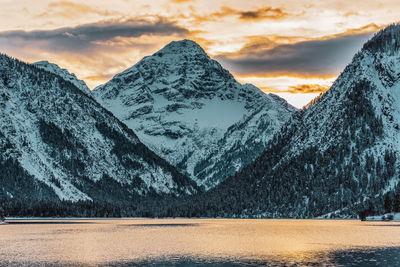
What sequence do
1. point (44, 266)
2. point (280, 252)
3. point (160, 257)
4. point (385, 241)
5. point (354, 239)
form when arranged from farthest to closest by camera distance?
point (354, 239) → point (385, 241) → point (280, 252) → point (160, 257) → point (44, 266)

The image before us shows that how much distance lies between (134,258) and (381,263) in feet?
137

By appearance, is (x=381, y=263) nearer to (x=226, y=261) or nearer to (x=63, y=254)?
(x=226, y=261)

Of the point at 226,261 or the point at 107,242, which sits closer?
the point at 226,261

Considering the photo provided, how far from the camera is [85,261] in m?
105

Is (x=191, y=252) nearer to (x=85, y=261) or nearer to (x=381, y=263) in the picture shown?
(x=85, y=261)

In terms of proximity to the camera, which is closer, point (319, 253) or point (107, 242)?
point (319, 253)

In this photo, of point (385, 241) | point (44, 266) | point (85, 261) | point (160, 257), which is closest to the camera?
point (44, 266)

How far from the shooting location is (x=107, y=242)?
488 ft

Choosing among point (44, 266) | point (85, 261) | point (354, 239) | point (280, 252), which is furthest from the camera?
point (354, 239)

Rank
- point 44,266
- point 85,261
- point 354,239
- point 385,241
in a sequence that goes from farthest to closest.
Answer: point 354,239 → point 385,241 → point 85,261 → point 44,266

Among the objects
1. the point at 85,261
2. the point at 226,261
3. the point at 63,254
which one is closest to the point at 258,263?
the point at 226,261

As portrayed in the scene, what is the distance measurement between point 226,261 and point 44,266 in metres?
29.7

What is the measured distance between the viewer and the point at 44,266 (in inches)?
3844

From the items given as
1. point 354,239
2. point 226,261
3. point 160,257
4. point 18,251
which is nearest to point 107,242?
point 18,251
